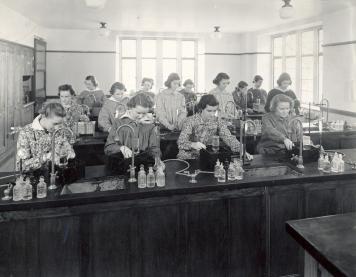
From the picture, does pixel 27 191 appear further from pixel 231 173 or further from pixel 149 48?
pixel 149 48

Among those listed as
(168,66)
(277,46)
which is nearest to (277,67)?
(277,46)

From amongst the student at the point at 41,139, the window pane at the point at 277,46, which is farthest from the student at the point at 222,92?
the window pane at the point at 277,46

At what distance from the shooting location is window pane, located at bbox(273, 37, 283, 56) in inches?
427

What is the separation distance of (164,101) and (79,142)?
2078 mm

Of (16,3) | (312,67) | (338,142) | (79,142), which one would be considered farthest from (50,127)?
(312,67)

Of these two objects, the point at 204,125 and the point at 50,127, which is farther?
the point at 204,125

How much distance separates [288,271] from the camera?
2.94 m

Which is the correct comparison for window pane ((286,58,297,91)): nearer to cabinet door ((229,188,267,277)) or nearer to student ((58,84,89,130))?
student ((58,84,89,130))

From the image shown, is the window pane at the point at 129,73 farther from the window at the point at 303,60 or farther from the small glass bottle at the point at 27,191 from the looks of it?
the small glass bottle at the point at 27,191

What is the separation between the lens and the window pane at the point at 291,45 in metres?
9.93

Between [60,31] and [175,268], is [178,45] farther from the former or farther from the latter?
[175,268]

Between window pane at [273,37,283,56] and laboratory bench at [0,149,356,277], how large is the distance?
8520 millimetres

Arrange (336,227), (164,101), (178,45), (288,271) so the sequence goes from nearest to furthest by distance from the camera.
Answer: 1. (336,227)
2. (288,271)
3. (164,101)
4. (178,45)

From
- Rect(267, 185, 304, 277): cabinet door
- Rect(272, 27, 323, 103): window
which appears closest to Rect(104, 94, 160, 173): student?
Rect(267, 185, 304, 277): cabinet door
